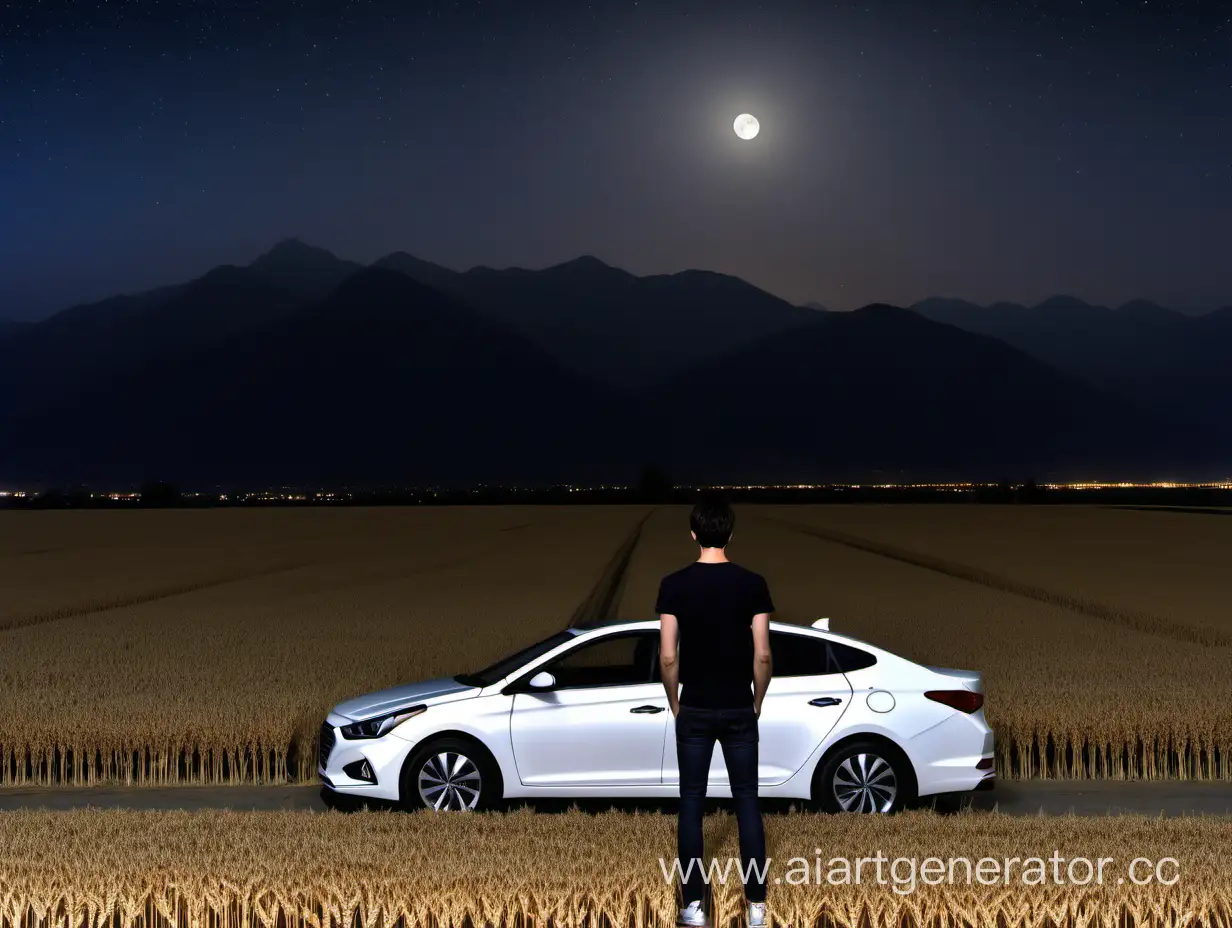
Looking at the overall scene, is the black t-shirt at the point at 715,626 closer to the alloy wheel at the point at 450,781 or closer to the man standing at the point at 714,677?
the man standing at the point at 714,677

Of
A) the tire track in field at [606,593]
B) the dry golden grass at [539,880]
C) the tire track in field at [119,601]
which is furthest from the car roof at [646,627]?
the tire track in field at [119,601]

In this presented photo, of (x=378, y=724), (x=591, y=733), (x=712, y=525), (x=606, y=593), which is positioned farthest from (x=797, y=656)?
(x=606, y=593)

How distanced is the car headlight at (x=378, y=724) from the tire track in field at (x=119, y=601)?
18.8 metres

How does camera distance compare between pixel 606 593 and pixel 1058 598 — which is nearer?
pixel 1058 598

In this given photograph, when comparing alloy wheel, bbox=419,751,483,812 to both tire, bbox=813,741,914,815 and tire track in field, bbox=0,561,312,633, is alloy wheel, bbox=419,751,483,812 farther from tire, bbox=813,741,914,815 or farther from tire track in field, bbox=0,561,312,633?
tire track in field, bbox=0,561,312,633

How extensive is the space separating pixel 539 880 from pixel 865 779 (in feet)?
14.6

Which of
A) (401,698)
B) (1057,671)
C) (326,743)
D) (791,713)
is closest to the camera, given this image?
(791,713)

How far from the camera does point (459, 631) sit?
25328 millimetres

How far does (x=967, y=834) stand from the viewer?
9.35 meters

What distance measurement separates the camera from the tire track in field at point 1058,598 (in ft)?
87.0

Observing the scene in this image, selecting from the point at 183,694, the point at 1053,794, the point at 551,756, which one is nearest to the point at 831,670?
the point at 551,756

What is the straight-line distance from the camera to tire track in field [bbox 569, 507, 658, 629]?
30016 millimetres

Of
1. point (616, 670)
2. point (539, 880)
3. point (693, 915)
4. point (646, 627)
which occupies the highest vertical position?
point (646, 627)

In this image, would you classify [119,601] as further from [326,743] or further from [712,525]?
[712,525]
